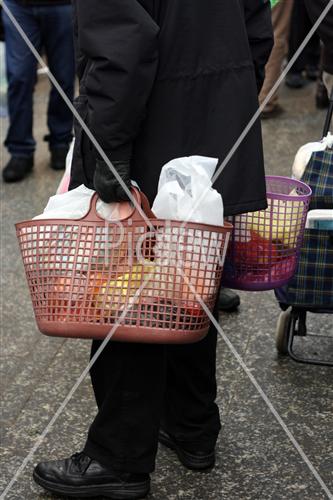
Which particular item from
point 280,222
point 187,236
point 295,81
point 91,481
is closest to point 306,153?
point 280,222

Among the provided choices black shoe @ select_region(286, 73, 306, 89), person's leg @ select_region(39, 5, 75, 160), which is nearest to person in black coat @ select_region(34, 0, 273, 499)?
person's leg @ select_region(39, 5, 75, 160)

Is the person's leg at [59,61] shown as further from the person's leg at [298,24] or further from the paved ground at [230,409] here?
the paved ground at [230,409]

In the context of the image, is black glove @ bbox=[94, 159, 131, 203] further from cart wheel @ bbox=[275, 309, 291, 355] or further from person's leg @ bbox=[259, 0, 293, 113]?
person's leg @ bbox=[259, 0, 293, 113]

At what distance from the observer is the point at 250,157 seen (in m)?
2.83

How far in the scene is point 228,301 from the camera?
4.41 metres

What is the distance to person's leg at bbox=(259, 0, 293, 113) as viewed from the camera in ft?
23.5

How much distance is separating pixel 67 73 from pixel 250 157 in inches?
150

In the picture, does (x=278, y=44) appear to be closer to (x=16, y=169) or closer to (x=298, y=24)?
(x=298, y=24)

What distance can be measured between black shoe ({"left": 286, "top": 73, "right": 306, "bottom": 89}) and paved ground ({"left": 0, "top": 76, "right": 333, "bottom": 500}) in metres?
4.01

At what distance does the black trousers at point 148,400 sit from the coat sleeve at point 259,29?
90cm

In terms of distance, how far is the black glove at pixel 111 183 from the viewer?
8.70 ft

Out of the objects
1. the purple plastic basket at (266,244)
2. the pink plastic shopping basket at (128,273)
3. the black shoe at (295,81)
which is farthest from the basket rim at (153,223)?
the black shoe at (295,81)

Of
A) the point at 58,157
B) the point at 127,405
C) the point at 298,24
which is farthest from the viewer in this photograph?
the point at 298,24

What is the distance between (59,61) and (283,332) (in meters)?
3.19
